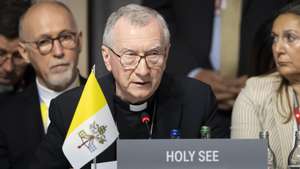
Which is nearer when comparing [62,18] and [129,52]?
[129,52]

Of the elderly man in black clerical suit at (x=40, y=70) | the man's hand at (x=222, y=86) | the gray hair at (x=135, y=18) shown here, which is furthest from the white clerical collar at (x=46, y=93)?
the gray hair at (x=135, y=18)

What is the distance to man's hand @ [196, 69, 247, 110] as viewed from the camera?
3.72 meters

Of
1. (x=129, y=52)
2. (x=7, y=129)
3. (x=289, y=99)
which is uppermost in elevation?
(x=129, y=52)

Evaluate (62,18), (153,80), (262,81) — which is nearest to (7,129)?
(62,18)

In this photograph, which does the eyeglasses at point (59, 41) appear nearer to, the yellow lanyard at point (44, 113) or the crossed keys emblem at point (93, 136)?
the yellow lanyard at point (44, 113)

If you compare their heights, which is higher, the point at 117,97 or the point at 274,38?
the point at 274,38

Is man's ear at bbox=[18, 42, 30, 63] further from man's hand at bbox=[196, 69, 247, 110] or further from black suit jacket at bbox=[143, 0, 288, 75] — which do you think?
man's hand at bbox=[196, 69, 247, 110]

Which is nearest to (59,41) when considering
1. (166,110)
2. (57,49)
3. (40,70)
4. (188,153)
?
(57,49)

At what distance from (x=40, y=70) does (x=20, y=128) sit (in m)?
0.32

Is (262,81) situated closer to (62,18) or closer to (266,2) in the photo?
(266,2)

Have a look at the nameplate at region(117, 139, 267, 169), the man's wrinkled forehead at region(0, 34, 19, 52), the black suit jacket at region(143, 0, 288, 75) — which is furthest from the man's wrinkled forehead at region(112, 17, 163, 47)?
the man's wrinkled forehead at region(0, 34, 19, 52)

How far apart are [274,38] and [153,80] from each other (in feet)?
2.14

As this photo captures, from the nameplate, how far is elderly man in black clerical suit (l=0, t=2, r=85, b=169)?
1.21m

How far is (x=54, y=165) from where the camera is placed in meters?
2.77
